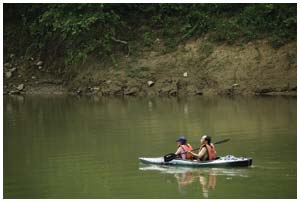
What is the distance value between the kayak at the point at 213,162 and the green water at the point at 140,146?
0.47ft

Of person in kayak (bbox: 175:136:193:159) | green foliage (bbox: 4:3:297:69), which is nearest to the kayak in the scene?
person in kayak (bbox: 175:136:193:159)

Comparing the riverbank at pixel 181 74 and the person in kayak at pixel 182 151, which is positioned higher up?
the riverbank at pixel 181 74

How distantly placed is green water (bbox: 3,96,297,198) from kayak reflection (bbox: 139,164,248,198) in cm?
2

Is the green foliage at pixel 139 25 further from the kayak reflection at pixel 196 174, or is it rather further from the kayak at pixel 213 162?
the kayak reflection at pixel 196 174

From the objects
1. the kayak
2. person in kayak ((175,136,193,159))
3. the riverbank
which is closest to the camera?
the kayak

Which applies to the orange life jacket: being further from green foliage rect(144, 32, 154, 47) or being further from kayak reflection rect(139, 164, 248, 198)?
green foliage rect(144, 32, 154, 47)

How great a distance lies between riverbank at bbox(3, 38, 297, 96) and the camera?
32.5 m

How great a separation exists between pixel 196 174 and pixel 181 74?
18.2m

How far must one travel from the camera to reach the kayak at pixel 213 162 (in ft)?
52.1

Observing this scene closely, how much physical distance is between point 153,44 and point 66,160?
61.9 ft

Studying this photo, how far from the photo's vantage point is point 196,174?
15711 millimetres

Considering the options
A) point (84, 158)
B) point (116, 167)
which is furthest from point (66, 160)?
point (116, 167)

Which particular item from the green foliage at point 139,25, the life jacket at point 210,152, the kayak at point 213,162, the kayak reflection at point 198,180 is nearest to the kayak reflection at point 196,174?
the kayak reflection at point 198,180

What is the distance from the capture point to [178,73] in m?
33.8
